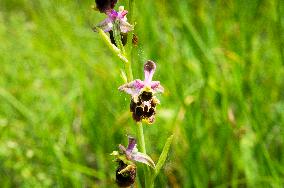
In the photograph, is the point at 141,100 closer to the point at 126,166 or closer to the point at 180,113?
the point at 126,166

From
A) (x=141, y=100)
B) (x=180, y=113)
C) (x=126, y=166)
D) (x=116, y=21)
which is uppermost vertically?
(x=180, y=113)

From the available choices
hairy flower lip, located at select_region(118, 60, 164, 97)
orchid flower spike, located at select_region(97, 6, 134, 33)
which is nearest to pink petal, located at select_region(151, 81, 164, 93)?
hairy flower lip, located at select_region(118, 60, 164, 97)

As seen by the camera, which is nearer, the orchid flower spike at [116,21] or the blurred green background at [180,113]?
the orchid flower spike at [116,21]

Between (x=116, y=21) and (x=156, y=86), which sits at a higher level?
(x=116, y=21)

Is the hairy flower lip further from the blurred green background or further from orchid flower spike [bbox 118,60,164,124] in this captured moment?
the blurred green background

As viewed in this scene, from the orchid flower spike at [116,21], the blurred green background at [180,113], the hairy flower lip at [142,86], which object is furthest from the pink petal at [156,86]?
the blurred green background at [180,113]

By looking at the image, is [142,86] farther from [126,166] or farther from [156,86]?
[126,166]

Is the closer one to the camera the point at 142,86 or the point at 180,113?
the point at 142,86

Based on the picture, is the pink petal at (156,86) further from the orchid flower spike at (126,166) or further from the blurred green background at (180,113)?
the blurred green background at (180,113)

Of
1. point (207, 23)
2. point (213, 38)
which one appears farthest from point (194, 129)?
point (207, 23)

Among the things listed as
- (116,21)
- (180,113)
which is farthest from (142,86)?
(180,113)
